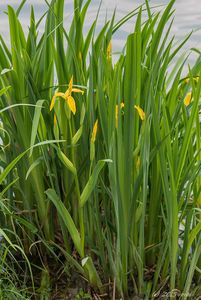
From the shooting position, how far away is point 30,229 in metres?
1.48

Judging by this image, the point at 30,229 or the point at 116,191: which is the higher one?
the point at 116,191

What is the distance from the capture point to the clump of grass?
1.26 m

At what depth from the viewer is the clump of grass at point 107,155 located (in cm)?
126

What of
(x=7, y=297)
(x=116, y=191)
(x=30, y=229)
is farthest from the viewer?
(x=30, y=229)

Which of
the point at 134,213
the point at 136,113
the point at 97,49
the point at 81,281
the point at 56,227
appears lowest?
the point at 81,281

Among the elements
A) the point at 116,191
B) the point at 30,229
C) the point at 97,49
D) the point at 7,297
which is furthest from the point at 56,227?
the point at 97,49

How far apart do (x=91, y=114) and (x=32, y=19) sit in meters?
0.41

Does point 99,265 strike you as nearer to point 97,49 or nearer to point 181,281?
point 181,281

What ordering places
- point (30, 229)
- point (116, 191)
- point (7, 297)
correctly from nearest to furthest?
1. point (116, 191)
2. point (7, 297)
3. point (30, 229)

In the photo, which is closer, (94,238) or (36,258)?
(94,238)

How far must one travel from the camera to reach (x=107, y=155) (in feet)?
4.37

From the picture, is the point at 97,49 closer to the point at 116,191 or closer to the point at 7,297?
the point at 116,191

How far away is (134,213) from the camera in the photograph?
132cm

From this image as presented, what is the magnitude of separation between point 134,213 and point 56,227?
315 mm
